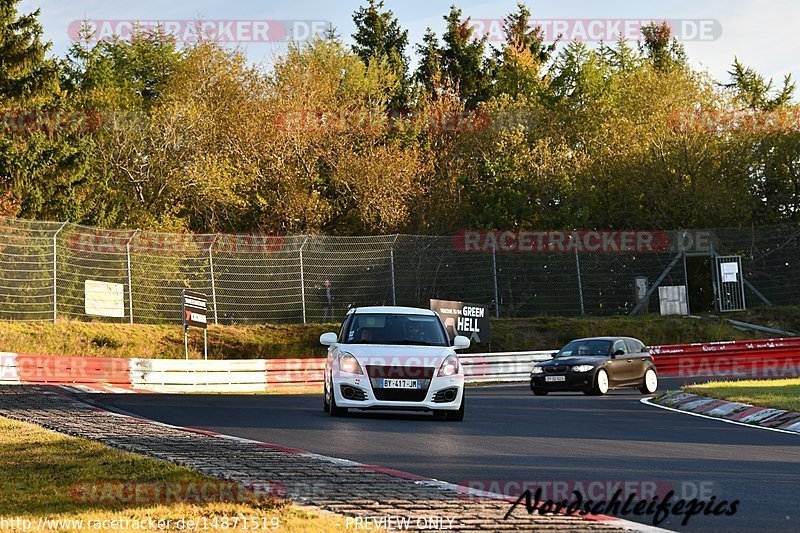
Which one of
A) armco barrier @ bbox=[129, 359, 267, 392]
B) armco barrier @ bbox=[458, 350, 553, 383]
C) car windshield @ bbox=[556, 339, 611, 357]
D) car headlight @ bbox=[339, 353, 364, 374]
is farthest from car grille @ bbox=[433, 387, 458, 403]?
armco barrier @ bbox=[458, 350, 553, 383]

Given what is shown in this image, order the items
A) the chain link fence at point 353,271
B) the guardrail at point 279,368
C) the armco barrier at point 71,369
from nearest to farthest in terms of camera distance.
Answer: the armco barrier at point 71,369 → the guardrail at point 279,368 → the chain link fence at point 353,271

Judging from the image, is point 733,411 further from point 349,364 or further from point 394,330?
point 349,364

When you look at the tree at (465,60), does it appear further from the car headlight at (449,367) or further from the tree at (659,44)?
the car headlight at (449,367)

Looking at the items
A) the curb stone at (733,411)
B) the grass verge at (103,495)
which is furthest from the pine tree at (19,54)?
the grass verge at (103,495)

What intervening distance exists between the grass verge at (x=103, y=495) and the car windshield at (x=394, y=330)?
6752 millimetres

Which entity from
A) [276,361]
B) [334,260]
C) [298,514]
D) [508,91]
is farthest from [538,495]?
[508,91]

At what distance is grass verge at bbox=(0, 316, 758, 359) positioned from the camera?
31.6 m

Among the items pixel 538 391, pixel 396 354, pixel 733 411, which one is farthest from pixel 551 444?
pixel 538 391

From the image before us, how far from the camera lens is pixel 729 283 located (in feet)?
135

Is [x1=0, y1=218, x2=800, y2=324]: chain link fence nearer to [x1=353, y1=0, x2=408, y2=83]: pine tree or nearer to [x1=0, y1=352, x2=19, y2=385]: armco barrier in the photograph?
[x1=0, y1=352, x2=19, y2=385]: armco barrier

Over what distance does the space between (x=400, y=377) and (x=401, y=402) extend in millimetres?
394

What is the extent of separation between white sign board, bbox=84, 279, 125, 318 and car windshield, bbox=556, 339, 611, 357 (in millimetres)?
12174

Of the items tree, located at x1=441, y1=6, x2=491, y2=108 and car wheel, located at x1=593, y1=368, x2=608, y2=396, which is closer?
car wheel, located at x1=593, y1=368, x2=608, y2=396

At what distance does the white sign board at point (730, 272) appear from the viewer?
40.9m
